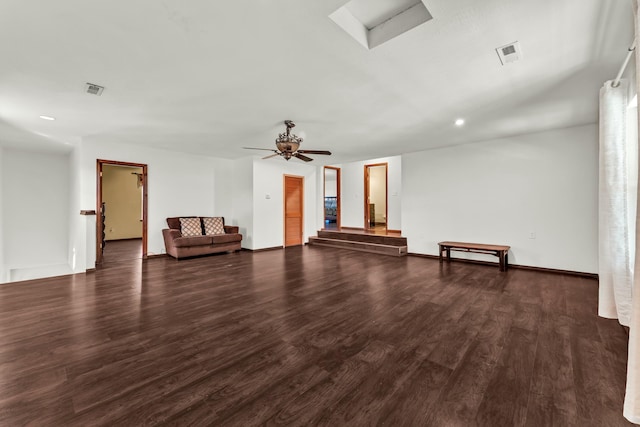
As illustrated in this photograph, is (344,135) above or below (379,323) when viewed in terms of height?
above

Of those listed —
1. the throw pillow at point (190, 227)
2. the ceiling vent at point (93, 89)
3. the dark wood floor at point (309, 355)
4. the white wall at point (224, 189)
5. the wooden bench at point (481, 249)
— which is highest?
the ceiling vent at point (93, 89)

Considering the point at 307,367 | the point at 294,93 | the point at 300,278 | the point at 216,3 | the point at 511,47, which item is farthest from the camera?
the point at 300,278

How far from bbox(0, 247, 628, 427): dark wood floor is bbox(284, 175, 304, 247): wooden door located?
4.18 m

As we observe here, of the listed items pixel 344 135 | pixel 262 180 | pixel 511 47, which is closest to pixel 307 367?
pixel 511 47

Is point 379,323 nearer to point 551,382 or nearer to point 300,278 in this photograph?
point 551,382

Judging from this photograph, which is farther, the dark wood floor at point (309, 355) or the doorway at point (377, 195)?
the doorway at point (377, 195)

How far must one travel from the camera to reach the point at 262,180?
7.52 meters

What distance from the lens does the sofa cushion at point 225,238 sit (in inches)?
263

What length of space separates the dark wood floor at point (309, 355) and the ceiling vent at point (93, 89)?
2.49 meters

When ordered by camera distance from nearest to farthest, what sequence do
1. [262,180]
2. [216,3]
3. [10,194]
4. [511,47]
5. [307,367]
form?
[216,3], [307,367], [511,47], [10,194], [262,180]

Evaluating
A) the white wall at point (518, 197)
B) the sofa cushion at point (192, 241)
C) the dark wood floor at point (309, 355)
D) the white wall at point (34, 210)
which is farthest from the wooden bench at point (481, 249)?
the white wall at point (34, 210)

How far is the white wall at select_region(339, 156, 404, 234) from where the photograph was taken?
8703 millimetres

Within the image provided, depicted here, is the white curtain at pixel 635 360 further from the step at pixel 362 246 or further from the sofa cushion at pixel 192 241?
the sofa cushion at pixel 192 241

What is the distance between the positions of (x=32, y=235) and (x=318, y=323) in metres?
7.61
